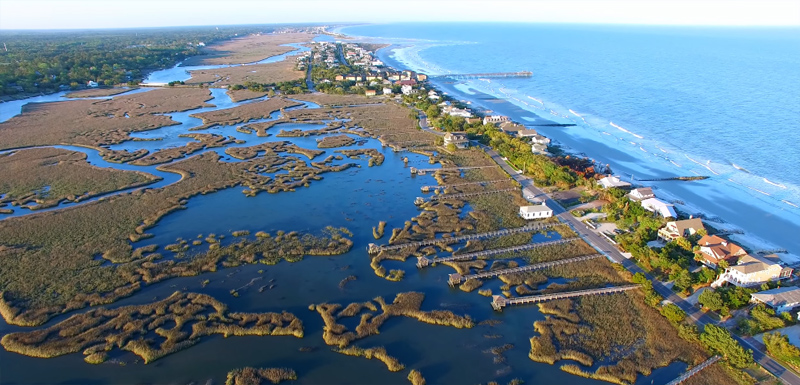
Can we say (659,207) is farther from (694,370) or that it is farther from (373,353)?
(373,353)

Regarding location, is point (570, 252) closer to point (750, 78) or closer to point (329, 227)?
point (329, 227)

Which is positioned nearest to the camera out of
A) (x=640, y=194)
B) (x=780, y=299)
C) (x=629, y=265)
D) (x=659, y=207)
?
(x=780, y=299)

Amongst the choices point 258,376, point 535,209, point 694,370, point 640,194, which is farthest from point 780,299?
point 258,376

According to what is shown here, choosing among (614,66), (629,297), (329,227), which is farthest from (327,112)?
(614,66)

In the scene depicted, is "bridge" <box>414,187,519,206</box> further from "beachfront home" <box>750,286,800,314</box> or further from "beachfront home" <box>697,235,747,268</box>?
"beachfront home" <box>750,286,800,314</box>

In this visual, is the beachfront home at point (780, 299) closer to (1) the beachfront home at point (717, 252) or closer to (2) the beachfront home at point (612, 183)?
(1) the beachfront home at point (717, 252)

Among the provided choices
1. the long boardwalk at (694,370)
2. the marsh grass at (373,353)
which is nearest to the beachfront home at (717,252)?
the long boardwalk at (694,370)
